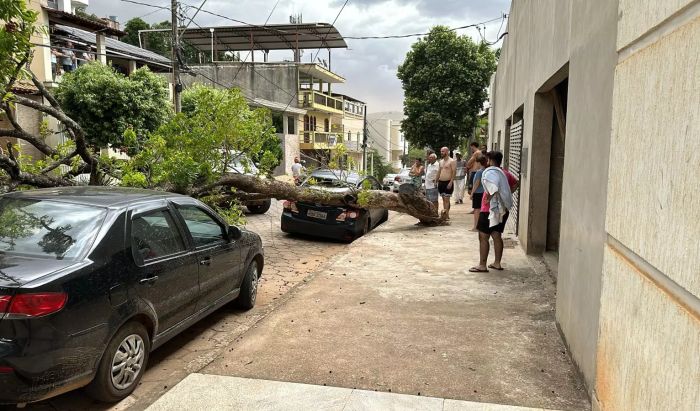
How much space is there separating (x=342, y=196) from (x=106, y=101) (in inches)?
460

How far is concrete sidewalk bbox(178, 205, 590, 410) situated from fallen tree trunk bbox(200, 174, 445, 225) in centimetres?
226

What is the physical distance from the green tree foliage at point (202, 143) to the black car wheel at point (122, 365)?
11.9 ft

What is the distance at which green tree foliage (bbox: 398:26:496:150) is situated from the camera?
85.6 feet

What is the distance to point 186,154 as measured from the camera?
25.1 ft

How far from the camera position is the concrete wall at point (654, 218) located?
180 cm

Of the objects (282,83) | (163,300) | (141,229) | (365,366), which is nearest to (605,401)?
(365,366)

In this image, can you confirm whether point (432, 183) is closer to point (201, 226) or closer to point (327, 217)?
point (327, 217)

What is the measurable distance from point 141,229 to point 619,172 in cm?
337

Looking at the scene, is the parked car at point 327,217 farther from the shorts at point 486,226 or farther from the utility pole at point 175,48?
the utility pole at point 175,48

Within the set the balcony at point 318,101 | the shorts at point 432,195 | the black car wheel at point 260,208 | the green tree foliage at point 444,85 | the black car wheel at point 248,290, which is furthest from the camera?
the balcony at point 318,101

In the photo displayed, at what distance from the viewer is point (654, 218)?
213cm

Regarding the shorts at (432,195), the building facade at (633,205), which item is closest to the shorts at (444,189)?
the shorts at (432,195)

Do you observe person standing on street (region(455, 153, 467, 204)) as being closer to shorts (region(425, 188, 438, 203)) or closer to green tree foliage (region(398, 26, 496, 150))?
shorts (region(425, 188, 438, 203))

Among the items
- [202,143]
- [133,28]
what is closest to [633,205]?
[202,143]
